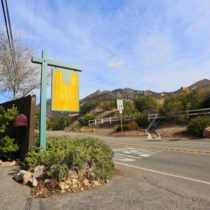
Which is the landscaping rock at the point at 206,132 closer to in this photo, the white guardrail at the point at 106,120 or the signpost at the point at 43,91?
the white guardrail at the point at 106,120

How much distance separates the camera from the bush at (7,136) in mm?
9430

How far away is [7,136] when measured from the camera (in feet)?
31.8

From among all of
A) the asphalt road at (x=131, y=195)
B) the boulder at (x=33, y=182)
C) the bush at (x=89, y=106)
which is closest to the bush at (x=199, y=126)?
the asphalt road at (x=131, y=195)

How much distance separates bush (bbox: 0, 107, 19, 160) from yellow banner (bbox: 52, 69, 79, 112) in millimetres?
2251

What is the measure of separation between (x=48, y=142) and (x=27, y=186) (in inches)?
87.1

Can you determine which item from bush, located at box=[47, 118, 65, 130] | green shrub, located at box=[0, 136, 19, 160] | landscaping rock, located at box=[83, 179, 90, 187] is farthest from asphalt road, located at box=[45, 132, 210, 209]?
bush, located at box=[47, 118, 65, 130]

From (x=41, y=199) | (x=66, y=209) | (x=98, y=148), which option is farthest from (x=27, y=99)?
(x=66, y=209)

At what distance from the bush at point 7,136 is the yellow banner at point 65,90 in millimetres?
2251

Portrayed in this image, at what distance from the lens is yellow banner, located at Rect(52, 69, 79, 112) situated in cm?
859

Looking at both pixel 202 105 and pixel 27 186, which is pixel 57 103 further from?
pixel 202 105

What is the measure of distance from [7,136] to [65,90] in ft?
9.41

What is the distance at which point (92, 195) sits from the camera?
18.7ft

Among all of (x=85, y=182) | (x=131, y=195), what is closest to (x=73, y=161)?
(x=85, y=182)

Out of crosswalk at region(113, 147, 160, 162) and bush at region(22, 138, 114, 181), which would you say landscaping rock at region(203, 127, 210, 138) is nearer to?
crosswalk at region(113, 147, 160, 162)
